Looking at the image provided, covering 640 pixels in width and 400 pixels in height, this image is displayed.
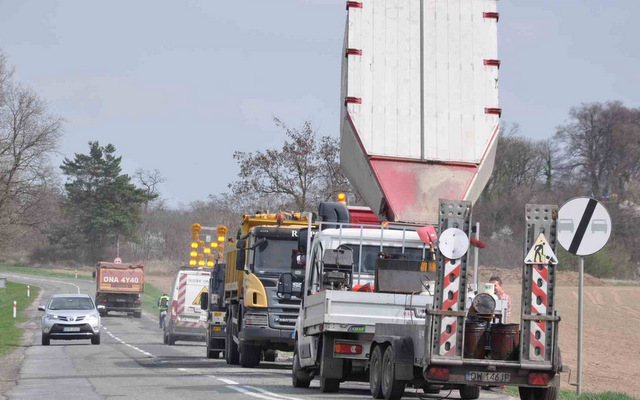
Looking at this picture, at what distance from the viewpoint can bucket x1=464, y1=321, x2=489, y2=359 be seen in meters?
12.4

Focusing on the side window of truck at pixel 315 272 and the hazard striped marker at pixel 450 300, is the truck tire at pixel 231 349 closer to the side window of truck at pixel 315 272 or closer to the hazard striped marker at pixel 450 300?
the side window of truck at pixel 315 272

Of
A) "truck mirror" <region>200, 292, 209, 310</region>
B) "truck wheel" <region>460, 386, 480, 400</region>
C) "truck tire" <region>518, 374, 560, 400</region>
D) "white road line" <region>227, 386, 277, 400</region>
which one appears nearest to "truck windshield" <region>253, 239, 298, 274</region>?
"white road line" <region>227, 386, 277, 400</region>

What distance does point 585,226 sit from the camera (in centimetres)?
1395

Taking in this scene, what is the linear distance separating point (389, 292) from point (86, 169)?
367 feet

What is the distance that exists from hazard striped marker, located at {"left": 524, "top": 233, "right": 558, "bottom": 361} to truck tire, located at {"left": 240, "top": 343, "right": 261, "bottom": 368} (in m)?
11.4

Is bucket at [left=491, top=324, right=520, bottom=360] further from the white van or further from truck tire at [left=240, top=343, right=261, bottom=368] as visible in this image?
the white van

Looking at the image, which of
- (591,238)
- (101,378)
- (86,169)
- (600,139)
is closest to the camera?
(591,238)

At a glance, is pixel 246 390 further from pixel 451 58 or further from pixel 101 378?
pixel 451 58

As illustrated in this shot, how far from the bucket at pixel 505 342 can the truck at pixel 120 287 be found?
2076 inches

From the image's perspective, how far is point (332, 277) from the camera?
15844 mm

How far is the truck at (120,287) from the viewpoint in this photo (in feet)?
210

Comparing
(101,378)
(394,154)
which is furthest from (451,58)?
(101,378)

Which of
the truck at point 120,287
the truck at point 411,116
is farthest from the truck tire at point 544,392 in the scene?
the truck at point 120,287

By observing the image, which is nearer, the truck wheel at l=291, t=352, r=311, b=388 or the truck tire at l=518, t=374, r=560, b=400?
the truck tire at l=518, t=374, r=560, b=400
